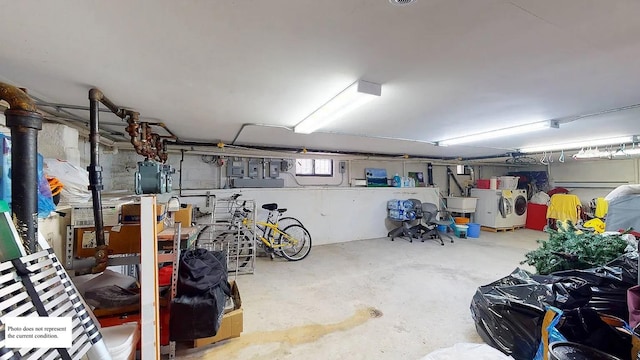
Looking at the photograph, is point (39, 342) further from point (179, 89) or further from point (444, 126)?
point (444, 126)

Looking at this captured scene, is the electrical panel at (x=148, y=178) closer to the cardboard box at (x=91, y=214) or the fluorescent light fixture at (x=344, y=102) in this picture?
the cardboard box at (x=91, y=214)

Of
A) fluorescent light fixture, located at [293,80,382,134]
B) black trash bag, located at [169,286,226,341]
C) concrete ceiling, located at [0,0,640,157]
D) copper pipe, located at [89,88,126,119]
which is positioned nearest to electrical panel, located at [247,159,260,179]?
fluorescent light fixture, located at [293,80,382,134]

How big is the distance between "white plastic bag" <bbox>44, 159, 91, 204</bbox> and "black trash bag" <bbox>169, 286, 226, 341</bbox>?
1097mm

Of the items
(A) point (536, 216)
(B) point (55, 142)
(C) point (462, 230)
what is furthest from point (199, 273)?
(A) point (536, 216)

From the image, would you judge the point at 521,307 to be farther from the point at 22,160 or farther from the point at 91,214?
the point at 91,214

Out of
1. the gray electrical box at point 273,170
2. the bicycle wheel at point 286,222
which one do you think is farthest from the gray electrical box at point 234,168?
the bicycle wheel at point 286,222

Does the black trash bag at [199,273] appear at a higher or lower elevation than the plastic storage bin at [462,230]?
higher

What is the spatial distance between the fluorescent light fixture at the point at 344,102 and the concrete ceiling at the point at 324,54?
0.24 ft

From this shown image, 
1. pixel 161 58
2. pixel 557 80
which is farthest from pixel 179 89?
pixel 557 80

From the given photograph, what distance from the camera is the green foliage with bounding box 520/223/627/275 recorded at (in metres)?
2.10

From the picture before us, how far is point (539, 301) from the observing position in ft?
5.75

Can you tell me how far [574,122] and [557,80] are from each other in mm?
1681

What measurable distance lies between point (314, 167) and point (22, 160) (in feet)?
15.6

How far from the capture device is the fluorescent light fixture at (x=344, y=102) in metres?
A: 1.68
